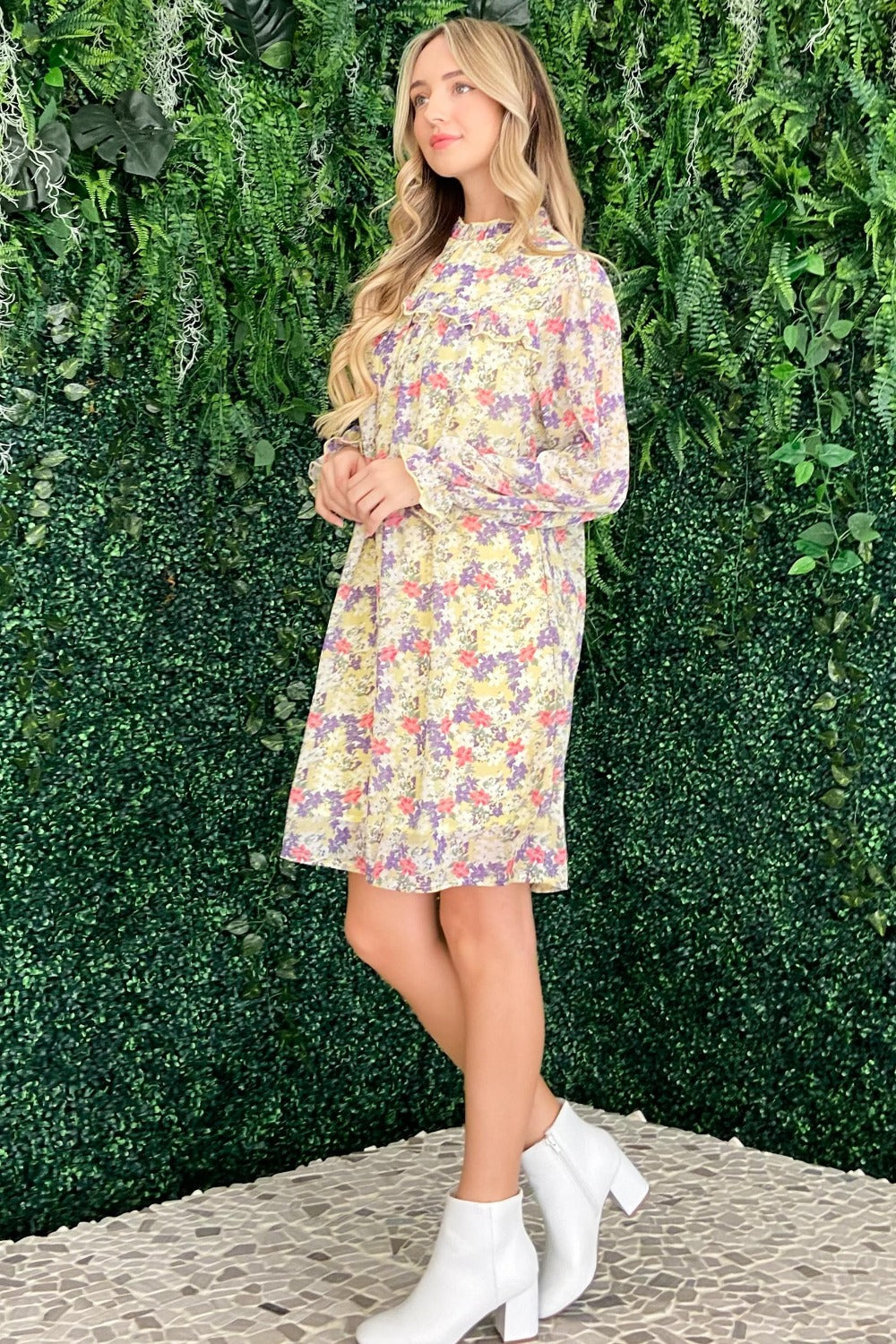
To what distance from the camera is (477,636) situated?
196 cm

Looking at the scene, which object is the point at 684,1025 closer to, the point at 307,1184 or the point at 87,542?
the point at 307,1184

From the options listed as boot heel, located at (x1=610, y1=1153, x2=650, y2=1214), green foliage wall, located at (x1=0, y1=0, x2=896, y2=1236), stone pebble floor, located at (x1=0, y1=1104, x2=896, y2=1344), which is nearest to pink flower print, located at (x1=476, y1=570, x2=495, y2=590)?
green foliage wall, located at (x1=0, y1=0, x2=896, y2=1236)

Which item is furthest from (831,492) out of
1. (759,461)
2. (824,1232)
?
(824,1232)

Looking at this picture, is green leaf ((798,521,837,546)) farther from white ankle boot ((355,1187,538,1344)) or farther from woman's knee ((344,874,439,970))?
white ankle boot ((355,1187,538,1344))

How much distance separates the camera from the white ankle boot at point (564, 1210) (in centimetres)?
205

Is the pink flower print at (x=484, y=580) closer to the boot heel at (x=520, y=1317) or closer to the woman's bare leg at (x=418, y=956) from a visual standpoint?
the woman's bare leg at (x=418, y=956)

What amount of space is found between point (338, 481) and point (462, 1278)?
1.13 m

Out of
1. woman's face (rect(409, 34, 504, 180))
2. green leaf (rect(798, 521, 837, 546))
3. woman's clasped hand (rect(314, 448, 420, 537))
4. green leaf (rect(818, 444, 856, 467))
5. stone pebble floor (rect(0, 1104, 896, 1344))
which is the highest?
woman's face (rect(409, 34, 504, 180))

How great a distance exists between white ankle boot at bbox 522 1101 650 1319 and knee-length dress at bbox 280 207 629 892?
413mm

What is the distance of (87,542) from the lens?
2441mm

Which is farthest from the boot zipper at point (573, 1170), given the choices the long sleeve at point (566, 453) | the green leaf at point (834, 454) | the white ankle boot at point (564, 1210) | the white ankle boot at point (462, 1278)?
the green leaf at point (834, 454)

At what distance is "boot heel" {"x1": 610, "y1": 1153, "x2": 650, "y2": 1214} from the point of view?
218 cm

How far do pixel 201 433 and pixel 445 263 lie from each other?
67cm

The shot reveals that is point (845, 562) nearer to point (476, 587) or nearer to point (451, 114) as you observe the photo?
point (476, 587)
